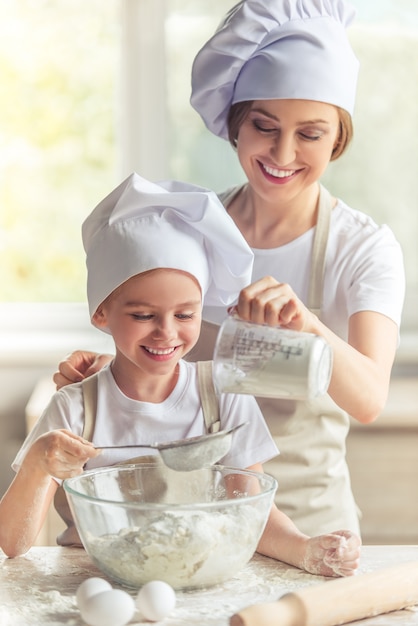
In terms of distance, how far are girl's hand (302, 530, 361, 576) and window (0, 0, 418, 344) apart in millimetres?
1715

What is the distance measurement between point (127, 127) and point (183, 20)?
0.34 m

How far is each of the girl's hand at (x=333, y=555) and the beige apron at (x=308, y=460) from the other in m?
0.44

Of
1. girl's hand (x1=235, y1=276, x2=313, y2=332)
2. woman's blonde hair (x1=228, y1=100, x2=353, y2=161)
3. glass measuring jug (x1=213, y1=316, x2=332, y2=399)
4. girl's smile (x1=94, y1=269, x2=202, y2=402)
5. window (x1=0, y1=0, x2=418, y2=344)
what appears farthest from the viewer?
window (x1=0, y1=0, x2=418, y2=344)

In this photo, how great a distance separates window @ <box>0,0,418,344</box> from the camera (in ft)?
8.96

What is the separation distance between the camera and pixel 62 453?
115 cm

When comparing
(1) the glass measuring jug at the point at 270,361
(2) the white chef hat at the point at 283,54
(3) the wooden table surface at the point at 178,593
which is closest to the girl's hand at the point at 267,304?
(1) the glass measuring jug at the point at 270,361

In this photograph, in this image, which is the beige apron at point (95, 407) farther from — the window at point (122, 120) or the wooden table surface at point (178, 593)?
the window at point (122, 120)

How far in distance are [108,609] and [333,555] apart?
0.32 metres

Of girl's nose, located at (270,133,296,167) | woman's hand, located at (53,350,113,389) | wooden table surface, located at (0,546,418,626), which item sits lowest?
wooden table surface, located at (0,546,418,626)

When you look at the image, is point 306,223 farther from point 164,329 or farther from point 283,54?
point 164,329

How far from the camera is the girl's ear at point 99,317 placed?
138 centimetres

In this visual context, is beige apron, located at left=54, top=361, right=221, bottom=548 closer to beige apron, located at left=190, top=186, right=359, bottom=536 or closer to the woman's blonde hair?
beige apron, located at left=190, top=186, right=359, bottom=536

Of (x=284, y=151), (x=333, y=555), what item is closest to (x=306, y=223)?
(x=284, y=151)

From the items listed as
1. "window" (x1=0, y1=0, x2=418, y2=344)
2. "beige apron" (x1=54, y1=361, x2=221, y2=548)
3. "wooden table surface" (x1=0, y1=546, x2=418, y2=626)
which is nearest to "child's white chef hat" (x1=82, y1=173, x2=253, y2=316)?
"beige apron" (x1=54, y1=361, x2=221, y2=548)
